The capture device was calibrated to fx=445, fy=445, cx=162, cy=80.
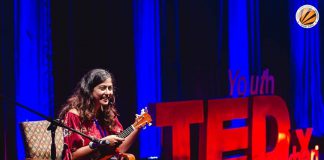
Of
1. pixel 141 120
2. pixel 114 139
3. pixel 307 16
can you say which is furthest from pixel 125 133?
pixel 307 16

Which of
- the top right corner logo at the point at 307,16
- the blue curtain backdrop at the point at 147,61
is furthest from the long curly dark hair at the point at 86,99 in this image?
the top right corner logo at the point at 307,16

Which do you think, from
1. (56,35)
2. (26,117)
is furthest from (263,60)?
(26,117)

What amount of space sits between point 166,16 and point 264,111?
1.92 metres

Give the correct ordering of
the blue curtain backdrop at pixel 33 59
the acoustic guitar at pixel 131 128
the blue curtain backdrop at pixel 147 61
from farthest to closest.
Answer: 1. the blue curtain backdrop at pixel 147 61
2. the blue curtain backdrop at pixel 33 59
3. the acoustic guitar at pixel 131 128

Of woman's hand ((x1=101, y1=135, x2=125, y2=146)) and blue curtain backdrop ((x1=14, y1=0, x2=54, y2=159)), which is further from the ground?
blue curtain backdrop ((x1=14, y1=0, x2=54, y2=159))

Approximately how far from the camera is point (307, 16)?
26.7ft

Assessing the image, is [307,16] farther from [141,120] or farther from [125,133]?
[125,133]

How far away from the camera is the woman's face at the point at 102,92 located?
3.50 metres

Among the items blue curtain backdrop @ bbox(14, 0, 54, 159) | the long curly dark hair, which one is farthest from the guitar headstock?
blue curtain backdrop @ bbox(14, 0, 54, 159)

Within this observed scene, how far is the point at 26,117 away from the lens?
4969 mm

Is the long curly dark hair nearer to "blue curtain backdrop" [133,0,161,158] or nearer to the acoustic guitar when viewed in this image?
the acoustic guitar

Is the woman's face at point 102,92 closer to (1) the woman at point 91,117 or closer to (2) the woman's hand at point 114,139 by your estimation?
(1) the woman at point 91,117

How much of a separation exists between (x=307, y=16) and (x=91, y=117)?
19.2 ft

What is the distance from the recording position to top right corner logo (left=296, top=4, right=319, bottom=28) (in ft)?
25.9
